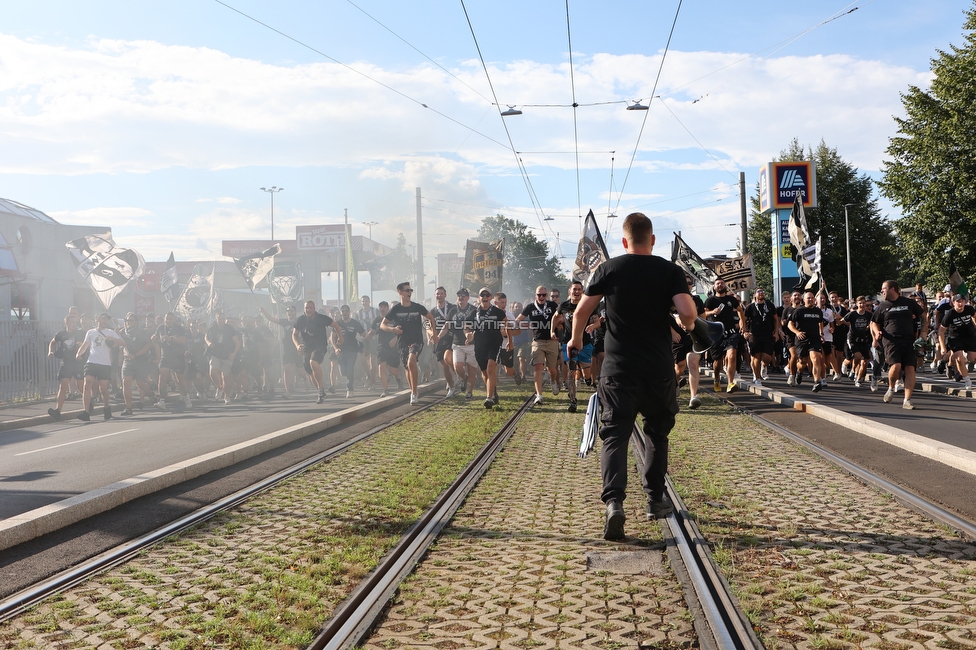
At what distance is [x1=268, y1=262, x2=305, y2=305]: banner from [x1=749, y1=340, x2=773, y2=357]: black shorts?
11.8 metres

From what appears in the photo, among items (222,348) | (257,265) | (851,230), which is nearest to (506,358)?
(222,348)

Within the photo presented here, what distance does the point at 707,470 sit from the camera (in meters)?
7.29

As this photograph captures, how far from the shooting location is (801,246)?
77.9 ft

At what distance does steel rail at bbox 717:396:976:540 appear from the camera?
203 inches

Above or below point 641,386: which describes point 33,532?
below

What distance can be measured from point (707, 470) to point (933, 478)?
1687mm

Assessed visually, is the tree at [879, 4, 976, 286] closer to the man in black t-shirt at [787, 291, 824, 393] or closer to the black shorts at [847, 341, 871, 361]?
the black shorts at [847, 341, 871, 361]

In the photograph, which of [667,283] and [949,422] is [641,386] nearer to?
[667,283]

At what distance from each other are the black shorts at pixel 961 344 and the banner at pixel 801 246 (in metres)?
4.71

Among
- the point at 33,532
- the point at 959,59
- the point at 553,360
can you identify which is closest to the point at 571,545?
the point at 33,532

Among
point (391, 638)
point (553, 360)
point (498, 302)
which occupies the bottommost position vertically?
point (391, 638)

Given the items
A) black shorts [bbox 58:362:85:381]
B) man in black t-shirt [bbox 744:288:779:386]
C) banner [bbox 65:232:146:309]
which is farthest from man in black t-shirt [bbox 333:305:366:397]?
man in black t-shirt [bbox 744:288:779:386]

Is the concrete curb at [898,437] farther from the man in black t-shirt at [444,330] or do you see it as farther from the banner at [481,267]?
the banner at [481,267]

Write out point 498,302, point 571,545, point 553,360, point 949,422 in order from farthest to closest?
point 498,302 < point 553,360 < point 949,422 < point 571,545
